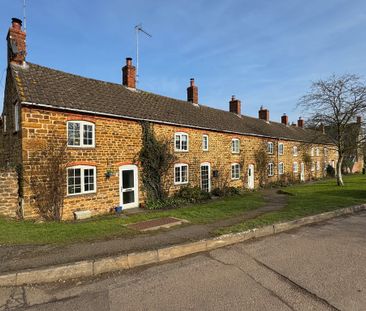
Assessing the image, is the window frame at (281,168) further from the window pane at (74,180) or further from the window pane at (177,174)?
the window pane at (74,180)

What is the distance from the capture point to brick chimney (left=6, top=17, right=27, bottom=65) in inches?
489

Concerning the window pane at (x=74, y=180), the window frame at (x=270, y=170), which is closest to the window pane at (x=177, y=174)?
the window pane at (x=74, y=180)

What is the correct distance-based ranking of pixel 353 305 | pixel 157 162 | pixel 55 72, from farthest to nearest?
pixel 157 162 → pixel 55 72 → pixel 353 305

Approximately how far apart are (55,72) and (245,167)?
53.2 ft

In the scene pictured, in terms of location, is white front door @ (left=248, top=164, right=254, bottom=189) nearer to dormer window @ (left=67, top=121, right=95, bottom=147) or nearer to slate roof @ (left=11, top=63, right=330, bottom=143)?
slate roof @ (left=11, top=63, right=330, bottom=143)

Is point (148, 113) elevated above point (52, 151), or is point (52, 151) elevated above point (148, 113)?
point (148, 113)

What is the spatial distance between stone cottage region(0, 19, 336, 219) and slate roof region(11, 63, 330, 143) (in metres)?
0.05

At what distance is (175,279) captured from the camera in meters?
5.21

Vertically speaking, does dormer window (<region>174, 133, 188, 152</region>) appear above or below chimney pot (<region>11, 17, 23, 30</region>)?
below

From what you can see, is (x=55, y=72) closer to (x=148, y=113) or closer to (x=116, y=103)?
(x=116, y=103)

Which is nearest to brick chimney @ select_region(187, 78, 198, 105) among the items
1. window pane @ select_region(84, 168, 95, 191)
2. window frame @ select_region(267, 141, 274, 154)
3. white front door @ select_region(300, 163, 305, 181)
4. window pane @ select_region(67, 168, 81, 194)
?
window frame @ select_region(267, 141, 274, 154)

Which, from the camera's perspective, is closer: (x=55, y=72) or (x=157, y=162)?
(x=55, y=72)

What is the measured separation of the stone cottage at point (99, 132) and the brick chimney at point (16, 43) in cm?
4

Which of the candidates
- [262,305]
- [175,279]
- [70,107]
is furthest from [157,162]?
[262,305]
